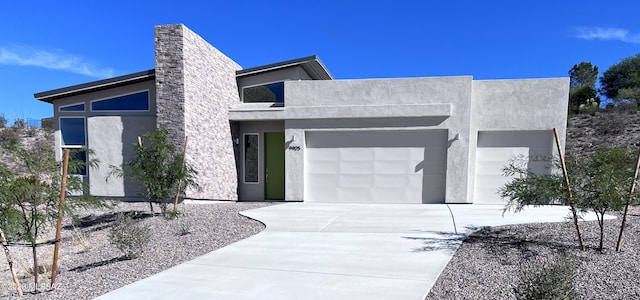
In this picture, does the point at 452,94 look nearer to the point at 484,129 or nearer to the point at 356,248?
the point at 484,129

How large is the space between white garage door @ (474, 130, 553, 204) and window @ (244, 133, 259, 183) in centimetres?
804

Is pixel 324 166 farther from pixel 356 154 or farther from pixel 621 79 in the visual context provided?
pixel 621 79

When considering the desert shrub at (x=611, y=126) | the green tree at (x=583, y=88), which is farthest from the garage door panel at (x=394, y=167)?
the green tree at (x=583, y=88)

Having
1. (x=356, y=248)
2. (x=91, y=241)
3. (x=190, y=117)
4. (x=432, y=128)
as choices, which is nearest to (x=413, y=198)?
(x=432, y=128)

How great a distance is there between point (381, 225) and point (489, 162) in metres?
6.05

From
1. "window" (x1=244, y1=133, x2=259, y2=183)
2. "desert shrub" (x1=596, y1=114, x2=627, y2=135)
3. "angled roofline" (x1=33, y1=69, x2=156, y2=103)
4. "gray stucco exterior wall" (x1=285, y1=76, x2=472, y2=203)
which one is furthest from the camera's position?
"desert shrub" (x1=596, y1=114, x2=627, y2=135)

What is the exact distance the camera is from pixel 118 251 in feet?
21.9

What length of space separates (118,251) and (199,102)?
20.4 ft

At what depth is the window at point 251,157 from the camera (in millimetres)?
13516

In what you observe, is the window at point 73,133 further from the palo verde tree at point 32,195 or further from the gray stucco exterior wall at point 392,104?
the palo verde tree at point 32,195

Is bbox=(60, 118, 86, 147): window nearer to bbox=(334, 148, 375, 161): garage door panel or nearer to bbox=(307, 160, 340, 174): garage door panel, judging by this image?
bbox=(307, 160, 340, 174): garage door panel

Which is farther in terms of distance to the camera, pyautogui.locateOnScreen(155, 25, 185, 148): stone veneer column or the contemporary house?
the contemporary house

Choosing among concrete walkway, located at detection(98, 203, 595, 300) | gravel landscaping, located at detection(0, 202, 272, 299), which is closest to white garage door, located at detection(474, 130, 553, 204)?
concrete walkway, located at detection(98, 203, 595, 300)

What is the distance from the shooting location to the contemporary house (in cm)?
1134
